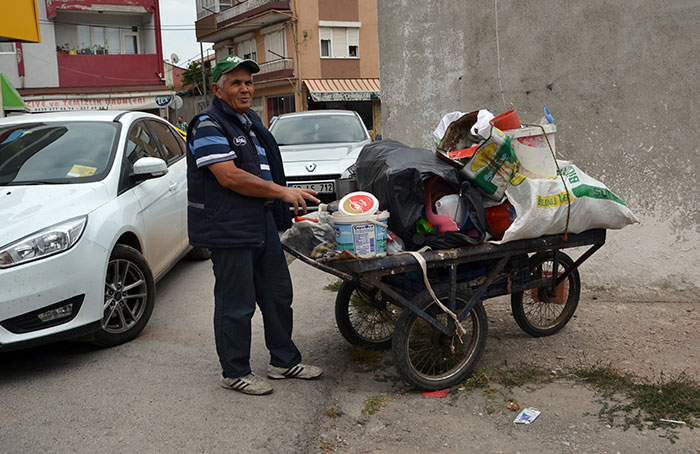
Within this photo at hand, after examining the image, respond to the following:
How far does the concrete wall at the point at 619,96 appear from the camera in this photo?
210 inches

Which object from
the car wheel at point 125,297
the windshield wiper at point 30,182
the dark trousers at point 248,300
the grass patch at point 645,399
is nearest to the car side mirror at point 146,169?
the windshield wiper at point 30,182

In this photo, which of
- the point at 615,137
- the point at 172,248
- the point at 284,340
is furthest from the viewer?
the point at 172,248

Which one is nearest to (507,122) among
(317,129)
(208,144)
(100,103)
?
(208,144)

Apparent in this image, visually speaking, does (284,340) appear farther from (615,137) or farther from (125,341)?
(615,137)

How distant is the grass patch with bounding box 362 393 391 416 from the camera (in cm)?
380

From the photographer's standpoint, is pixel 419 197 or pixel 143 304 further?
pixel 143 304

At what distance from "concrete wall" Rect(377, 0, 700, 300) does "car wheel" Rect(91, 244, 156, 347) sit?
3432 mm

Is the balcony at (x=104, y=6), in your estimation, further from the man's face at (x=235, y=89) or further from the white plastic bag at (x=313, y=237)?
the white plastic bag at (x=313, y=237)

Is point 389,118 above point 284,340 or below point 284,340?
above

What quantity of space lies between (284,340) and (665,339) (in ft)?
9.15

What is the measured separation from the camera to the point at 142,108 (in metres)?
32.9

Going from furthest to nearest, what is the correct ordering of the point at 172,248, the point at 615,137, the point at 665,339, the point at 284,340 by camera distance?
the point at 172,248 → the point at 615,137 → the point at 665,339 → the point at 284,340

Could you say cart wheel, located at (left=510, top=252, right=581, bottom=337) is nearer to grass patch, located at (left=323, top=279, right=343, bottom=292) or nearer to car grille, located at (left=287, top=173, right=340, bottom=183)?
grass patch, located at (left=323, top=279, right=343, bottom=292)

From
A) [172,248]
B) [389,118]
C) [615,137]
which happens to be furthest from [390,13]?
[172,248]
